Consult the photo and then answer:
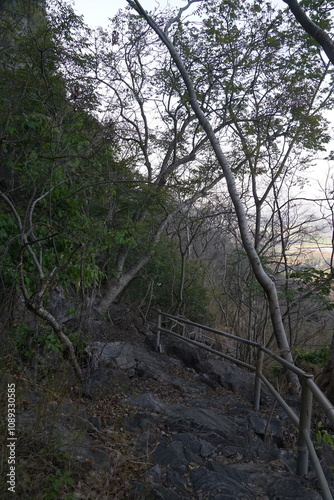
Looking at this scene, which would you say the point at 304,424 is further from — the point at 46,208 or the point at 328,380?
the point at 46,208

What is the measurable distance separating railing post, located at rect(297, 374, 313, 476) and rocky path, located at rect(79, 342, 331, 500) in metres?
0.10

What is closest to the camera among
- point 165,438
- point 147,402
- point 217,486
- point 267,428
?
point 217,486

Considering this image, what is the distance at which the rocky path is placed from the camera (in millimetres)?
Result: 3145

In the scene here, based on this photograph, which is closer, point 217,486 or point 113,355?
point 217,486

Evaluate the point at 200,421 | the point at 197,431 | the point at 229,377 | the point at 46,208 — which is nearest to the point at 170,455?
the point at 197,431

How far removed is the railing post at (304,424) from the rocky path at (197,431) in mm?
99

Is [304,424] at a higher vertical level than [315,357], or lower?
higher

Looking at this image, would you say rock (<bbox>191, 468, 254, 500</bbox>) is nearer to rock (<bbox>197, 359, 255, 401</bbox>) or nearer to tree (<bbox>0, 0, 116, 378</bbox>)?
tree (<bbox>0, 0, 116, 378</bbox>)

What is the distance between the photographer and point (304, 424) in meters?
3.35

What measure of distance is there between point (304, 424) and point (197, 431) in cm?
138

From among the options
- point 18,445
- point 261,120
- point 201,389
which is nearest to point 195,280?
point 261,120

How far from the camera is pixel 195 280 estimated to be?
45.7ft

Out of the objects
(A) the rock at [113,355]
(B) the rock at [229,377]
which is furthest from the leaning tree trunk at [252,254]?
(A) the rock at [113,355]

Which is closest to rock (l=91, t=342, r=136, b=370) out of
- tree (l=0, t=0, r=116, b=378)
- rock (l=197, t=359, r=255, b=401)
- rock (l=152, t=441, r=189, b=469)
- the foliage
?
tree (l=0, t=0, r=116, b=378)
